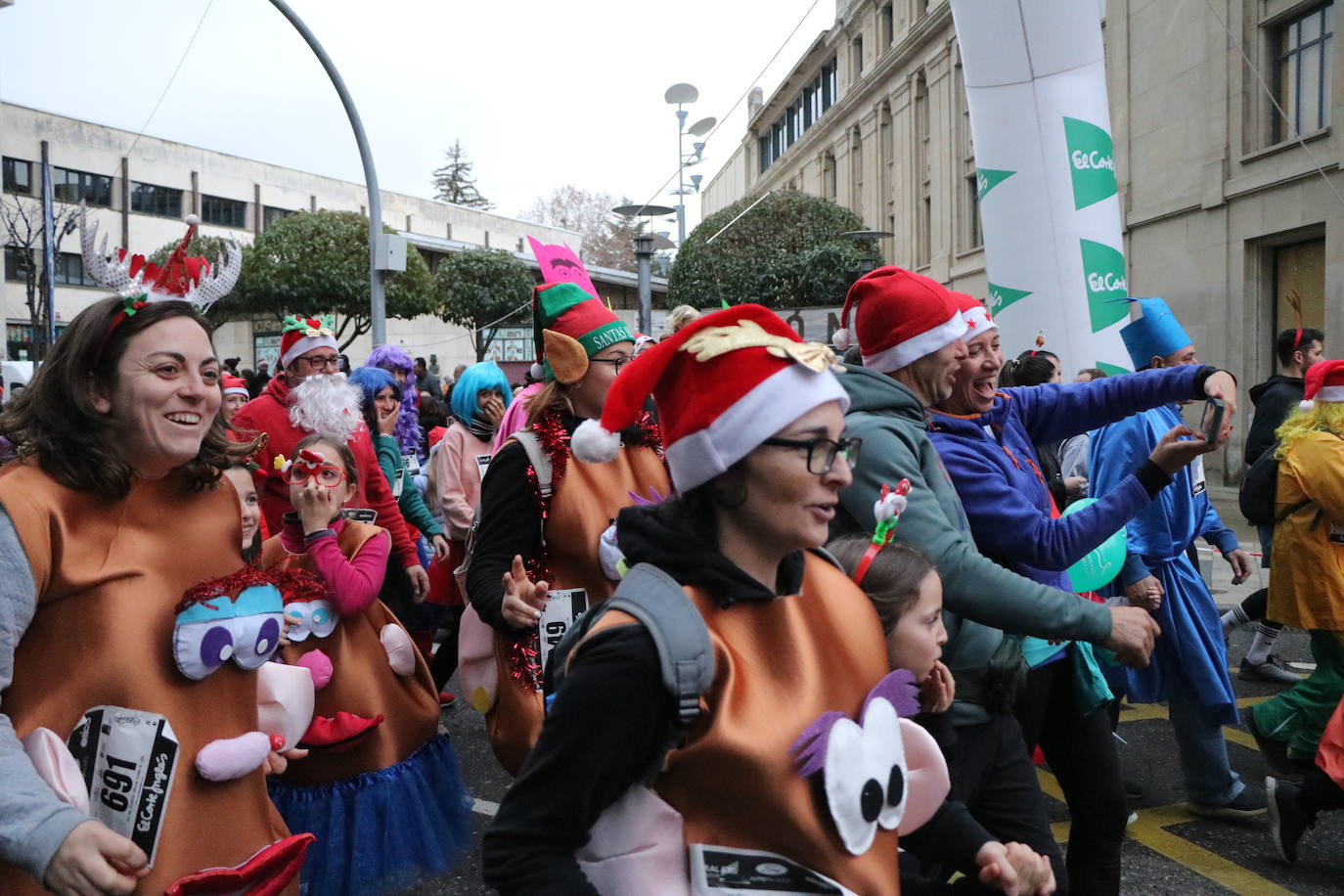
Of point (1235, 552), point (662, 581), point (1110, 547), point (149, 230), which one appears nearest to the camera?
Answer: point (662, 581)

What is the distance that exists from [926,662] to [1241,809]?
3227mm

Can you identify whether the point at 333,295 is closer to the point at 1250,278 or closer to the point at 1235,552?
the point at 1250,278

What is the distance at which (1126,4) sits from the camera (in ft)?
59.0

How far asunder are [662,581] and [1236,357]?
16.4 m

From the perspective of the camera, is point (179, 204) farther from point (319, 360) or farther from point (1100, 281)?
point (319, 360)

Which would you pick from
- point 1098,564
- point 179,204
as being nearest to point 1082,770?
point 1098,564

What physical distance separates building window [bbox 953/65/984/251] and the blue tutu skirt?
81.4 feet

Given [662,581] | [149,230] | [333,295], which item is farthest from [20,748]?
[149,230]

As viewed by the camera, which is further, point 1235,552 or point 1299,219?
point 1299,219

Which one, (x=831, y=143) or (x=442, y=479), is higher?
(x=831, y=143)

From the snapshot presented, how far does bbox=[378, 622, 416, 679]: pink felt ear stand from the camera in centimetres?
370

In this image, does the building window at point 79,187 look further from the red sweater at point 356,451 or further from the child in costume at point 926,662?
the child in costume at point 926,662

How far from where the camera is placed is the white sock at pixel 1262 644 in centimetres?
652

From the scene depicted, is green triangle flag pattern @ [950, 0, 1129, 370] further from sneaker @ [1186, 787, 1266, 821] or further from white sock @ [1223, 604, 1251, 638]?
sneaker @ [1186, 787, 1266, 821]
